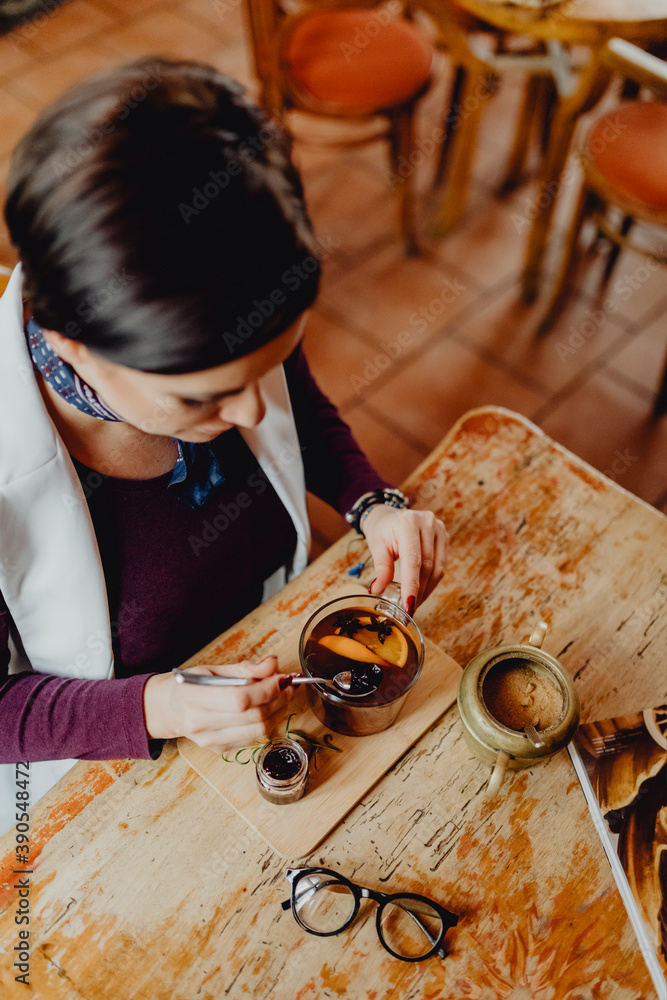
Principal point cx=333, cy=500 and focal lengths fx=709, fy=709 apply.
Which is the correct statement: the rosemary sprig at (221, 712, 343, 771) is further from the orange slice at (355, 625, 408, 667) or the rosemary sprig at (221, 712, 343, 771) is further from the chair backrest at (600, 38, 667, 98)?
the chair backrest at (600, 38, 667, 98)

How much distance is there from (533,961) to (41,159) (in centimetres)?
112

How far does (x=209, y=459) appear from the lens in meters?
1.16

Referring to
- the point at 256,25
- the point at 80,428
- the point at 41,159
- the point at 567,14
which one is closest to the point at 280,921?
the point at 80,428

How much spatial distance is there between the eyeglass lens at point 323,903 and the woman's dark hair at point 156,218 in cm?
68

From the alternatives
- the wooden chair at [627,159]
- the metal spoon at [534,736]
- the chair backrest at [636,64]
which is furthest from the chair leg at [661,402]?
the metal spoon at [534,736]

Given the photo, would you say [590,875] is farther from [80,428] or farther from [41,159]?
[41,159]

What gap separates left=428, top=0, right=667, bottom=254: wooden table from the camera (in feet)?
7.44

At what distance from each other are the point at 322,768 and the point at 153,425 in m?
0.54

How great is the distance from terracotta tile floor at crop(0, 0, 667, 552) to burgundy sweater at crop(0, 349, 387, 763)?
1.02 metres

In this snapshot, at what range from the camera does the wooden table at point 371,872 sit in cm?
89

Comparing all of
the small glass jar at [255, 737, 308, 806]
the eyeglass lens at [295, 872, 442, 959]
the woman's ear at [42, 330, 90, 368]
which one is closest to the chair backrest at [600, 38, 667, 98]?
the woman's ear at [42, 330, 90, 368]

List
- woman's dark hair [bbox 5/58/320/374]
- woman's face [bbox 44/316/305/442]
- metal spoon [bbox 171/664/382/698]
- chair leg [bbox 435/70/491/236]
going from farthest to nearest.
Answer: chair leg [bbox 435/70/491/236], metal spoon [bbox 171/664/382/698], woman's face [bbox 44/316/305/442], woman's dark hair [bbox 5/58/320/374]

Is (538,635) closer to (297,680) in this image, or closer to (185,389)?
(297,680)

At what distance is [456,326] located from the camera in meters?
3.05
